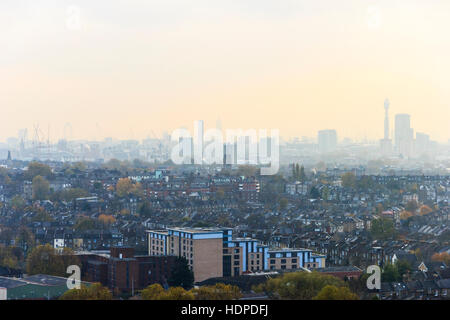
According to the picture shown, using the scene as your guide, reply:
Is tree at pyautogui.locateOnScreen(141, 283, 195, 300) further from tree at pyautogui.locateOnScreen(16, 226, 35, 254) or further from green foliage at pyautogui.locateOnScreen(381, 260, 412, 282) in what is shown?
tree at pyautogui.locateOnScreen(16, 226, 35, 254)

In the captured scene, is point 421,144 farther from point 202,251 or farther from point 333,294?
point 333,294

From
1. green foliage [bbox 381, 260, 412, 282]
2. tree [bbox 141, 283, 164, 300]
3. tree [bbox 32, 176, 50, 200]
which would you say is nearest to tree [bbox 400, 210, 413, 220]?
green foliage [bbox 381, 260, 412, 282]

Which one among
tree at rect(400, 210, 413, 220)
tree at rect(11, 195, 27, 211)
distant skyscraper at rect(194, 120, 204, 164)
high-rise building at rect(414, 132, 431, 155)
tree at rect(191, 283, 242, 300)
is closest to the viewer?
tree at rect(191, 283, 242, 300)

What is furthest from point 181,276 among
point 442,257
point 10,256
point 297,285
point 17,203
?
point 17,203
